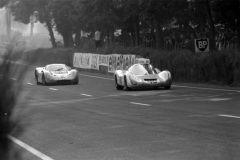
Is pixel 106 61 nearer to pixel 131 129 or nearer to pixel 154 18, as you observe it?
pixel 154 18

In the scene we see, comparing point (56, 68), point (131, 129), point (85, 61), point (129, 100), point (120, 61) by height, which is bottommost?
point (129, 100)

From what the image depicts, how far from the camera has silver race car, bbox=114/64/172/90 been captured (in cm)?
2448

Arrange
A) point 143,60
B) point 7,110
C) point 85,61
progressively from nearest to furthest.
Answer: point 7,110, point 143,60, point 85,61

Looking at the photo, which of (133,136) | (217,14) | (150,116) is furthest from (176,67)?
(133,136)

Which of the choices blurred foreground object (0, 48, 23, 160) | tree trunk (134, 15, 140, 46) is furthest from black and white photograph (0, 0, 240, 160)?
tree trunk (134, 15, 140, 46)

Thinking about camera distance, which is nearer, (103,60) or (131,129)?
(131,129)

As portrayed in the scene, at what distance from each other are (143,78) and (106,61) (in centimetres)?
1634

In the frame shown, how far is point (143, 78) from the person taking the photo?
24.8m

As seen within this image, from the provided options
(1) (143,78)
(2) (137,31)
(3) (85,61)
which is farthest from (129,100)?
(2) (137,31)

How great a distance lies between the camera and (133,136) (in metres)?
10.6

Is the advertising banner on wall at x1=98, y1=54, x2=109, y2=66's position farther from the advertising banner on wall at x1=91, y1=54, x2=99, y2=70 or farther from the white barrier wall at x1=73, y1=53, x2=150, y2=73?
the advertising banner on wall at x1=91, y1=54, x2=99, y2=70

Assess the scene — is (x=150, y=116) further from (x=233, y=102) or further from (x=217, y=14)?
(x=217, y=14)

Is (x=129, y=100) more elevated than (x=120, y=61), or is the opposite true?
(x=120, y=61)

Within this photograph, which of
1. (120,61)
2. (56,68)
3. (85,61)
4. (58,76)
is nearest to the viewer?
(58,76)
